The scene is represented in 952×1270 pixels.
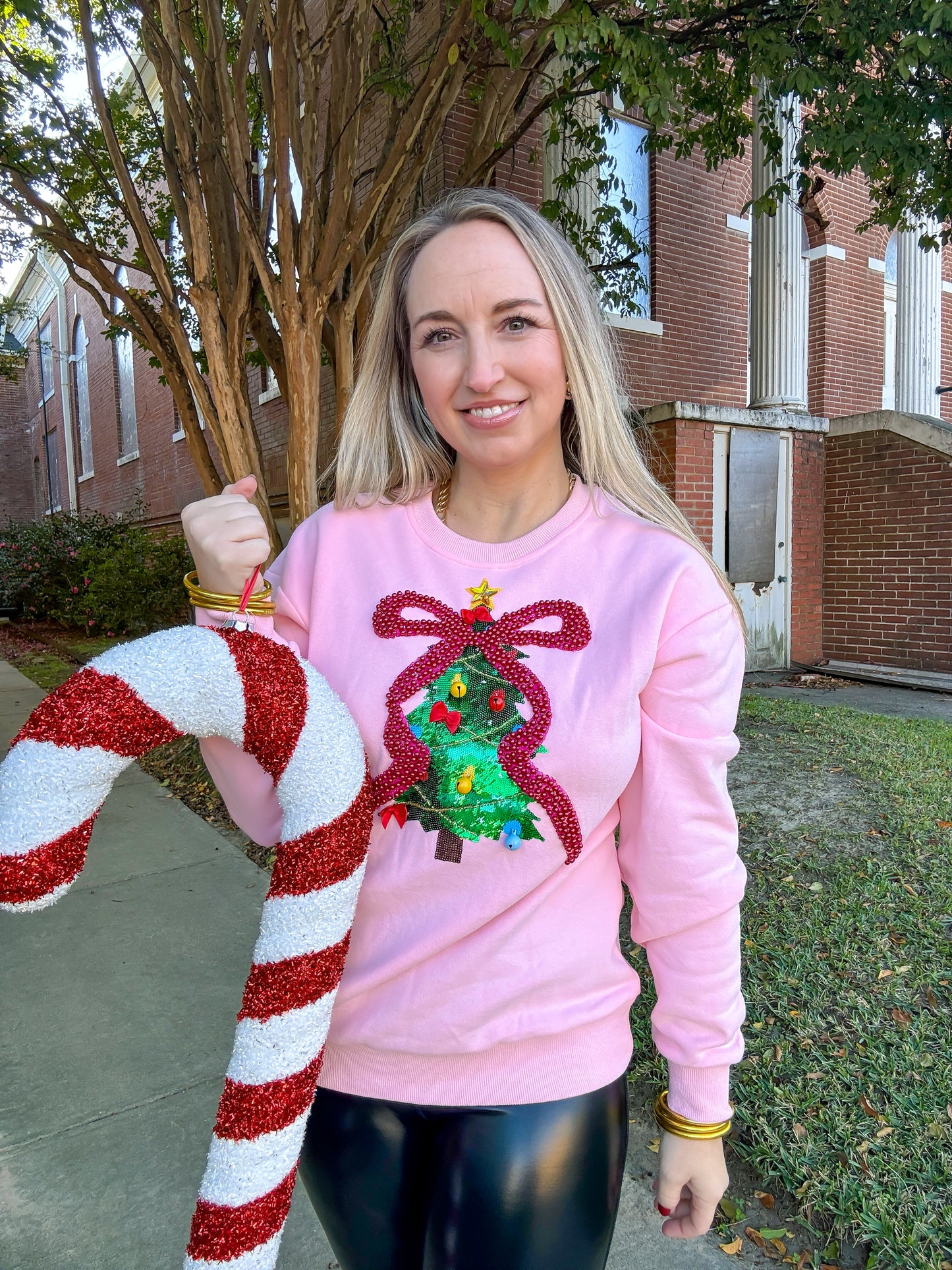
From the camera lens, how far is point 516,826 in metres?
1.21

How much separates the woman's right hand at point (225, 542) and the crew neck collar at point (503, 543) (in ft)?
1.02

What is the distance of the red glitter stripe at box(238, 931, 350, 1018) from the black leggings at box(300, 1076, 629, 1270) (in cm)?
21

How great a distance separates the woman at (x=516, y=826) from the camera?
3.92 feet

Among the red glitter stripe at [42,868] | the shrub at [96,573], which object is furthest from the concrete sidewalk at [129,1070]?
the shrub at [96,573]

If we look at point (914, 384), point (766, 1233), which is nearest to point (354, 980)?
point (766, 1233)

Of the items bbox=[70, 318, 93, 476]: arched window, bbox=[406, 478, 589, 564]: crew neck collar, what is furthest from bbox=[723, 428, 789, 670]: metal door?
bbox=[70, 318, 93, 476]: arched window

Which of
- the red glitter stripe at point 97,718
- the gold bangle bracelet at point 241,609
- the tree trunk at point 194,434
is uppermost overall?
the tree trunk at point 194,434

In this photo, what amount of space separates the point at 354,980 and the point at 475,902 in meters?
0.23

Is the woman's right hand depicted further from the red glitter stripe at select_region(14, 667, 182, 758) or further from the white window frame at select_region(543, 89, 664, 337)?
the white window frame at select_region(543, 89, 664, 337)

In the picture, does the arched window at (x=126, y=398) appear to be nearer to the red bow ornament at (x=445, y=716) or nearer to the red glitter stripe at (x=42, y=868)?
the red bow ornament at (x=445, y=716)

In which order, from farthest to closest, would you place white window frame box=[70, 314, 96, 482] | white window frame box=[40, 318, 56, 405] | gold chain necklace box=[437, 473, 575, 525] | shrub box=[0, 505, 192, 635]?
white window frame box=[40, 318, 56, 405], white window frame box=[70, 314, 96, 482], shrub box=[0, 505, 192, 635], gold chain necklace box=[437, 473, 575, 525]

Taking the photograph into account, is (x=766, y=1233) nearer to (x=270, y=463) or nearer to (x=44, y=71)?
(x=44, y=71)

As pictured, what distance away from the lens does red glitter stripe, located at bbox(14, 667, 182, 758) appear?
38.9 inches

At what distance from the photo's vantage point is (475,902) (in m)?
1.22
